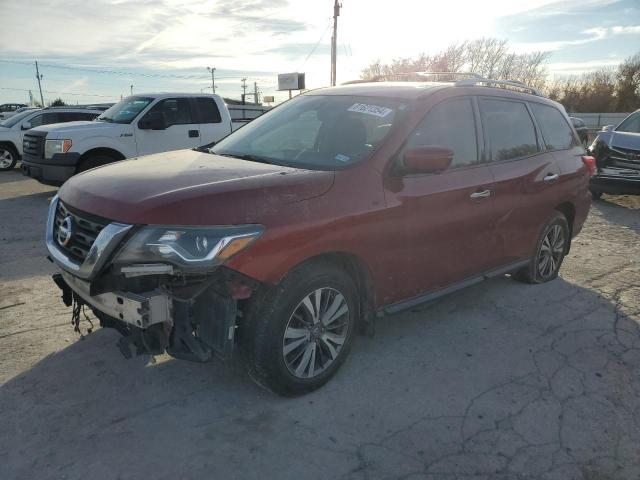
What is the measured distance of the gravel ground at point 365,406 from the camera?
2.60 m

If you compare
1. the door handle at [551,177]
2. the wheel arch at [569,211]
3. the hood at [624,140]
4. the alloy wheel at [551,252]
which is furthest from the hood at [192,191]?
the hood at [624,140]

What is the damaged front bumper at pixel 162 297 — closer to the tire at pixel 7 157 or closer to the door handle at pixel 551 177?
the door handle at pixel 551 177

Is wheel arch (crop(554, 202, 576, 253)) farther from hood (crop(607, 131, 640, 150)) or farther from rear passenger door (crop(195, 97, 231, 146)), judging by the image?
rear passenger door (crop(195, 97, 231, 146))

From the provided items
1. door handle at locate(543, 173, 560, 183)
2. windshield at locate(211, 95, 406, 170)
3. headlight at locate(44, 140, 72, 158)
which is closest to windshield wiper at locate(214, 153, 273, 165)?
windshield at locate(211, 95, 406, 170)

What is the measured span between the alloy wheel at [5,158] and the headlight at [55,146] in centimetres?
742

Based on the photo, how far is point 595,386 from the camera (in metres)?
3.38

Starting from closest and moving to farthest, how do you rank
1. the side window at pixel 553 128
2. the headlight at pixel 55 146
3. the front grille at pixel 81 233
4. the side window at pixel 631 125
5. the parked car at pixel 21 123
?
the front grille at pixel 81 233, the side window at pixel 553 128, the headlight at pixel 55 146, the side window at pixel 631 125, the parked car at pixel 21 123

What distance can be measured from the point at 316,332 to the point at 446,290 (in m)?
1.31

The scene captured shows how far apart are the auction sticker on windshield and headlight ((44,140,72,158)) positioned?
22.4ft

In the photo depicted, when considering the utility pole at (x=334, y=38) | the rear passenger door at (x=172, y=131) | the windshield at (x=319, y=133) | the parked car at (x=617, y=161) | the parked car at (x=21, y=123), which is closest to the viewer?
the windshield at (x=319, y=133)

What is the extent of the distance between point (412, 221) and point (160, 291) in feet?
5.57

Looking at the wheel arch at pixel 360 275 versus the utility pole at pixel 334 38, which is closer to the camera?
the wheel arch at pixel 360 275

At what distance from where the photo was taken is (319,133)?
383cm

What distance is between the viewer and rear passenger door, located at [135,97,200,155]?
9.69 meters
